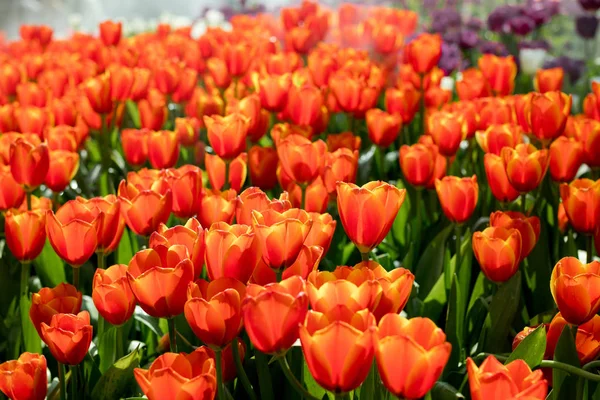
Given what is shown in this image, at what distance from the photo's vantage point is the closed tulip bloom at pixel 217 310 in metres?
1.14

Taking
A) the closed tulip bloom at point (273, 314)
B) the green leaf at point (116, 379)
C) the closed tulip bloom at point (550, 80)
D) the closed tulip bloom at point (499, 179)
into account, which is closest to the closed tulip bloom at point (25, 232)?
the green leaf at point (116, 379)

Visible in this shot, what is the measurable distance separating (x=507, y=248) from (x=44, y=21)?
11.6m

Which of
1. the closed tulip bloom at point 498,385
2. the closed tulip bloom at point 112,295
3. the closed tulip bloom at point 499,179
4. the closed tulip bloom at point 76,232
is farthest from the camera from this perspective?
the closed tulip bloom at point 499,179

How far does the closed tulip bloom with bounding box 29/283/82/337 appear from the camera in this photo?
54.7 inches

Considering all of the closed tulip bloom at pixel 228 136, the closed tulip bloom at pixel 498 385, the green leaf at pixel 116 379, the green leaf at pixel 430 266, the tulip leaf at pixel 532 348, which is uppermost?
the closed tulip bloom at pixel 498 385

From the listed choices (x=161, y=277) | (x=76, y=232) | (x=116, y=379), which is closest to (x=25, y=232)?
(x=76, y=232)

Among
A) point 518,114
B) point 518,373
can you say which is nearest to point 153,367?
point 518,373

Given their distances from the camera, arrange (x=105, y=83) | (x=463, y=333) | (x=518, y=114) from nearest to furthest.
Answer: (x=463, y=333), (x=518, y=114), (x=105, y=83)

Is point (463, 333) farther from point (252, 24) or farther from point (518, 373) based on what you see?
point (252, 24)

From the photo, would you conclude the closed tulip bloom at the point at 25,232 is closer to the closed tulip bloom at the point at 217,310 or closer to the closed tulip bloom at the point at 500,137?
the closed tulip bloom at the point at 217,310

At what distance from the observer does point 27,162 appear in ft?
6.31

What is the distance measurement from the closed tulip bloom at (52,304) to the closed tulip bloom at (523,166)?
0.94 metres

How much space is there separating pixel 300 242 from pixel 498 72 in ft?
6.10

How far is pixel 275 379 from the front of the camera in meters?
1.52
